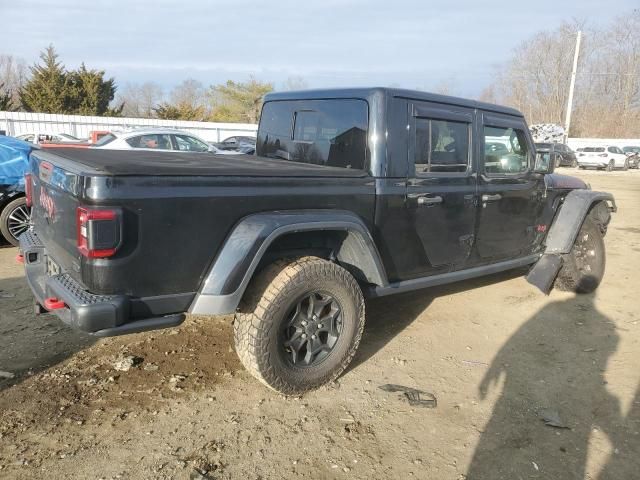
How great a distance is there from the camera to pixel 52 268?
10.7 feet

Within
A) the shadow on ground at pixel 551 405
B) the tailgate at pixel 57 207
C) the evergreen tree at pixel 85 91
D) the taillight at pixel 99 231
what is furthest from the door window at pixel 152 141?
the evergreen tree at pixel 85 91

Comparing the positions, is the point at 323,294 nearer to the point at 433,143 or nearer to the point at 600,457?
the point at 433,143

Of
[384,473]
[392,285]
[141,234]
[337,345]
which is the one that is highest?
[141,234]

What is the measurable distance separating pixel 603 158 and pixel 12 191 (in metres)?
33.8

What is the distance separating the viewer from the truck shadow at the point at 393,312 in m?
4.29

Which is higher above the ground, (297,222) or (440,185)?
(440,185)

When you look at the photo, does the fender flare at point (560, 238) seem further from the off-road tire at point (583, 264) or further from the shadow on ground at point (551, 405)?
the shadow on ground at point (551, 405)

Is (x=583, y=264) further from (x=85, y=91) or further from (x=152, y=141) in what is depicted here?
(x=85, y=91)

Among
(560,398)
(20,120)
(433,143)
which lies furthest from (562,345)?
(20,120)

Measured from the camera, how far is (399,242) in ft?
12.2

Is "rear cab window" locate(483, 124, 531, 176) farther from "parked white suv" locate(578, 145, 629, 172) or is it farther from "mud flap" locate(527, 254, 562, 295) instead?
"parked white suv" locate(578, 145, 629, 172)

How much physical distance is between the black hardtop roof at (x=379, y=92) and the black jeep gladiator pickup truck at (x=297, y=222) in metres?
0.02

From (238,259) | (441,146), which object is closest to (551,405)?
(441,146)

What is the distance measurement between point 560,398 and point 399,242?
1.52 meters
